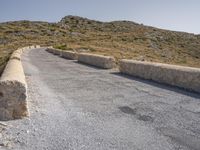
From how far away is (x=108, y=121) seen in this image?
6.97 metres

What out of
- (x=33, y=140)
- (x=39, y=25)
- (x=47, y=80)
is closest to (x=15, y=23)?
(x=39, y=25)

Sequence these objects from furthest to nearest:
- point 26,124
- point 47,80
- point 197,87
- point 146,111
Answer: point 47,80
point 197,87
point 146,111
point 26,124

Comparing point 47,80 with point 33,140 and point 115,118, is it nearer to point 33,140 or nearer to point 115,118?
point 115,118

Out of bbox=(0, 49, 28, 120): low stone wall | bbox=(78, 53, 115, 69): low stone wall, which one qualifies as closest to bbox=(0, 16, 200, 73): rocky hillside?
bbox=(78, 53, 115, 69): low stone wall

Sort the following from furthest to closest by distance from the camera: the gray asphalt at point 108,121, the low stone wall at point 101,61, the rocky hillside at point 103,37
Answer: the rocky hillside at point 103,37
the low stone wall at point 101,61
the gray asphalt at point 108,121

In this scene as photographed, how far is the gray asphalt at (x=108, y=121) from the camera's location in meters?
5.60

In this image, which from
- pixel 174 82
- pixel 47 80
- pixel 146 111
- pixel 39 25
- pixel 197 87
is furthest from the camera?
pixel 39 25

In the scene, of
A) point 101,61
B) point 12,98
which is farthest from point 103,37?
point 12,98

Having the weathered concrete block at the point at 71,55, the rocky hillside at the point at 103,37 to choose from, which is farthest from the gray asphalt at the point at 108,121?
the rocky hillside at the point at 103,37

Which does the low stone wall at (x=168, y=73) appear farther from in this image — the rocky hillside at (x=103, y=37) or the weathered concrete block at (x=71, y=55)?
the rocky hillside at (x=103, y=37)

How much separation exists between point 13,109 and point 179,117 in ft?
12.8

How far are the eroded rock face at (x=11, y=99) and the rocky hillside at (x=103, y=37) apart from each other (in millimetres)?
54386

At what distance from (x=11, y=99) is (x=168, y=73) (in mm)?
6891

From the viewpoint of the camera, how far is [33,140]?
5.83 m
